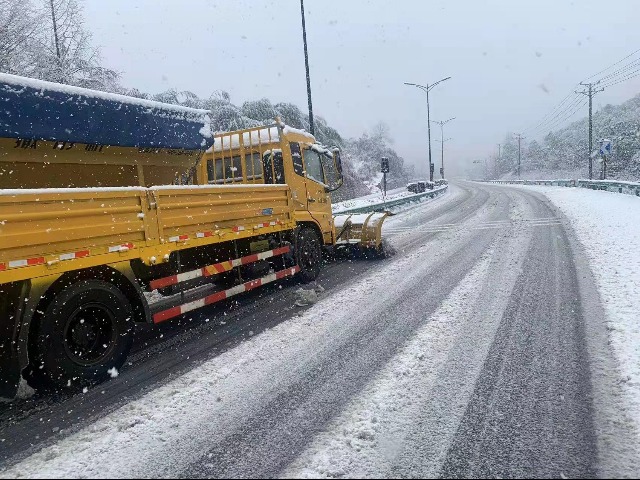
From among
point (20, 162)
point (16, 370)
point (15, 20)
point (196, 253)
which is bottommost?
point (16, 370)

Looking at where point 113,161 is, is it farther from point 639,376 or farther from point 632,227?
point 632,227

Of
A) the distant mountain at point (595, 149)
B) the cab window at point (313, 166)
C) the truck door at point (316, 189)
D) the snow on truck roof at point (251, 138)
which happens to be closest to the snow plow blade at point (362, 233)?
the truck door at point (316, 189)

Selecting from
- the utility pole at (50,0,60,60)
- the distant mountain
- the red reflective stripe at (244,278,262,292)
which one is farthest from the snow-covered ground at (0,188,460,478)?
the distant mountain

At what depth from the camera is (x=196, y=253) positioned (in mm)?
5715

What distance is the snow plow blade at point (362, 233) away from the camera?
995 cm

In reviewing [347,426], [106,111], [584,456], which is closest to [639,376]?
[584,456]

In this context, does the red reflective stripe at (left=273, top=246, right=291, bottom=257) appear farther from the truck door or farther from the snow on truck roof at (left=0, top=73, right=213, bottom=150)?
the snow on truck roof at (left=0, top=73, right=213, bottom=150)

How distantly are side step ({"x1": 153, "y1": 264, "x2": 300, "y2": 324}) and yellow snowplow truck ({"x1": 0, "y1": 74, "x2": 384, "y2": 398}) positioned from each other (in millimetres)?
19

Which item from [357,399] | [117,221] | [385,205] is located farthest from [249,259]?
[385,205]

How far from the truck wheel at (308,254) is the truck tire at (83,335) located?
3.77 metres

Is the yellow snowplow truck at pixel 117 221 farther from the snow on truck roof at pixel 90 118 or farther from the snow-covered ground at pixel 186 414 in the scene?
the snow-covered ground at pixel 186 414

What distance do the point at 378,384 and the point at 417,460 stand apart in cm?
106

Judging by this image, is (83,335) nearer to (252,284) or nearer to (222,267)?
(222,267)

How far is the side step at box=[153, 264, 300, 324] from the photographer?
4.94 metres
